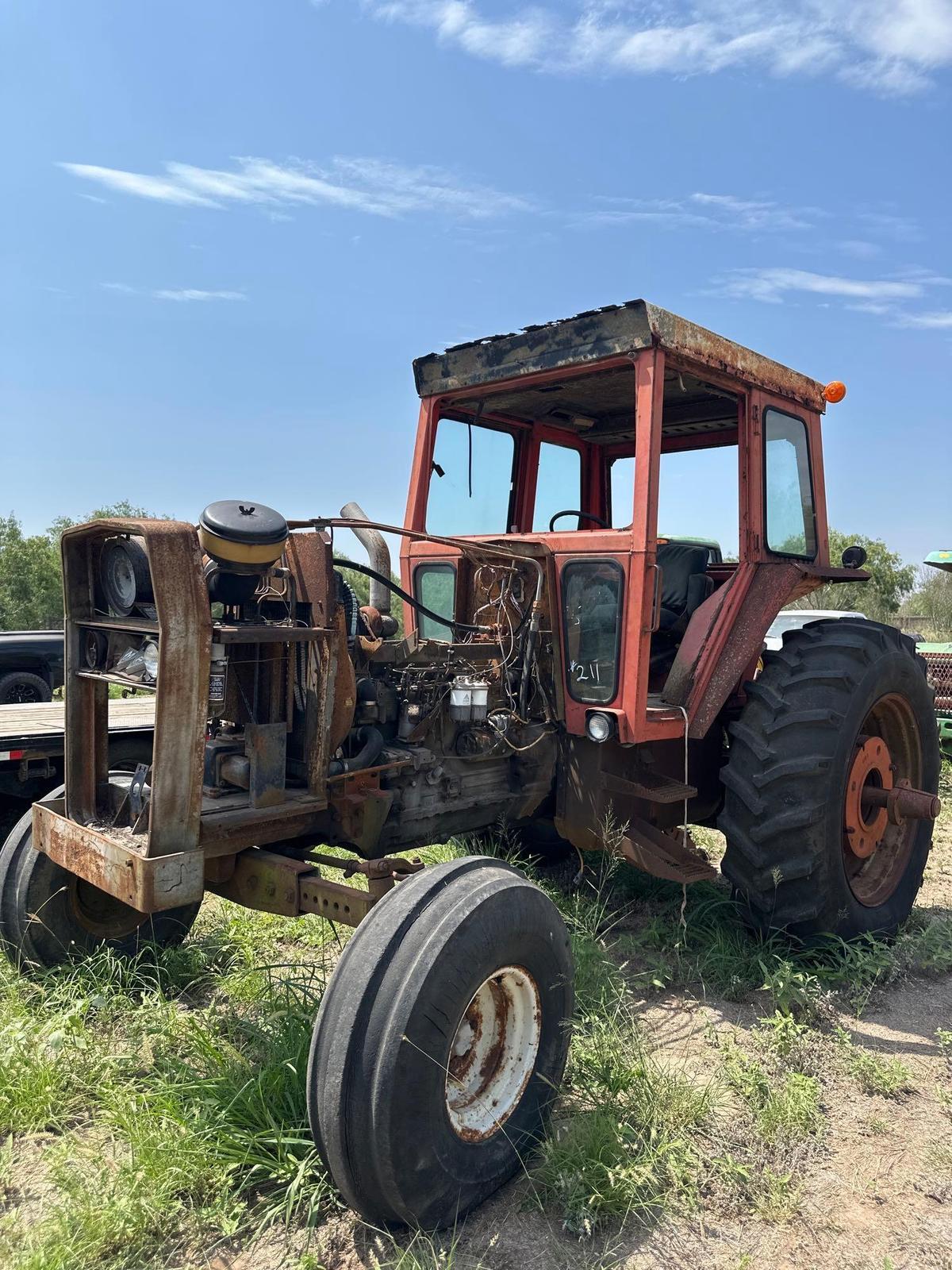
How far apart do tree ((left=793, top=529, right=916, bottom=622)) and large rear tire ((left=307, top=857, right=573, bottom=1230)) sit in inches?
770

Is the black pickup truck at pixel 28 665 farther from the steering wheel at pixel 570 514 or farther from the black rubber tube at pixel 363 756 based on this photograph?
the black rubber tube at pixel 363 756

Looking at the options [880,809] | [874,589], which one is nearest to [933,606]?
[874,589]

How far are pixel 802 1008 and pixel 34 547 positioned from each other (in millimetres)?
23534

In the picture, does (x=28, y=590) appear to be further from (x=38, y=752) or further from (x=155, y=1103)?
(x=155, y=1103)

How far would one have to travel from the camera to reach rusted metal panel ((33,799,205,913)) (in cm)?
262

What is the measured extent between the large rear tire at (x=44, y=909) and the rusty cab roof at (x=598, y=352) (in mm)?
2396

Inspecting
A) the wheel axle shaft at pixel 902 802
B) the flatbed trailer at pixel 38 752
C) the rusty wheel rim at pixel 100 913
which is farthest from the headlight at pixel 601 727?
the flatbed trailer at pixel 38 752

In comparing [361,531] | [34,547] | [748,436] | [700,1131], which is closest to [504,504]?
[748,436]

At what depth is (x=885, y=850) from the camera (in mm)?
4641

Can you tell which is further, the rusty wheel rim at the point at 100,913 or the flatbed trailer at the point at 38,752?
the flatbed trailer at the point at 38,752

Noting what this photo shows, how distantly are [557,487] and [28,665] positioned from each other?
6.39 meters

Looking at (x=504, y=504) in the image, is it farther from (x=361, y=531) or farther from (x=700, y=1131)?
(x=700, y=1131)

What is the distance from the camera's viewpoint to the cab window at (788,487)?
14.7ft

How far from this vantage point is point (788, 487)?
183 inches
